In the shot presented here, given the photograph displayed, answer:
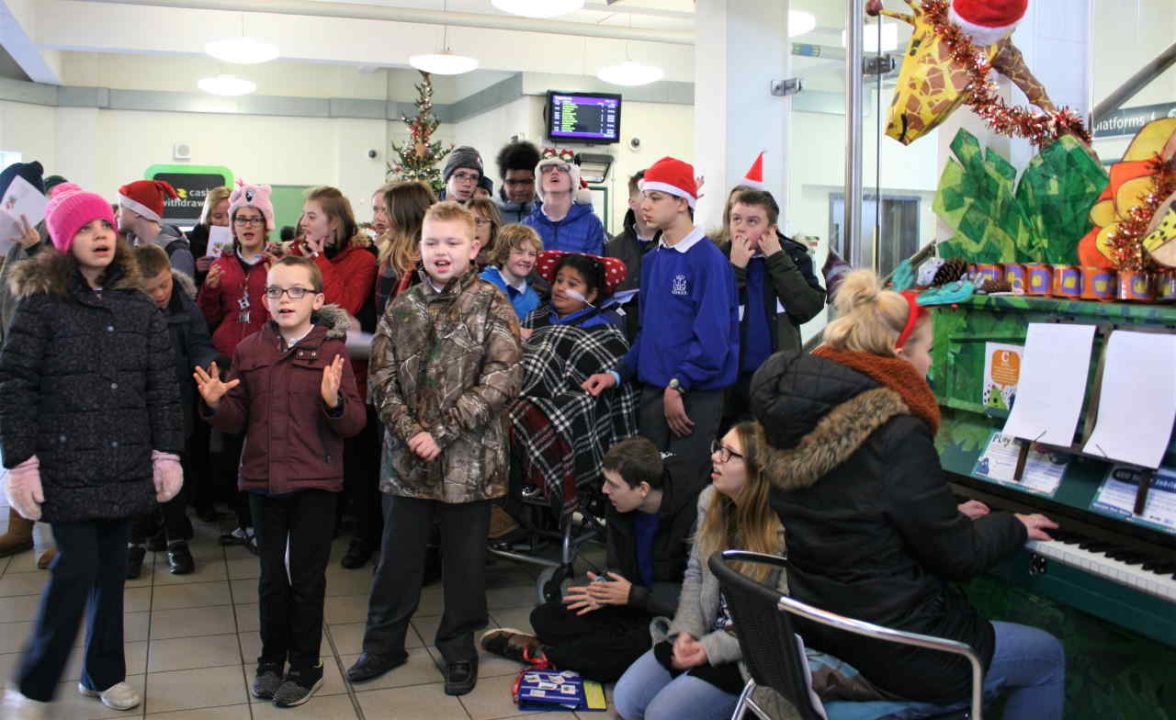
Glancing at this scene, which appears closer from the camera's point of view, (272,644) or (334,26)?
(272,644)

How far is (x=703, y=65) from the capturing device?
→ 6.25 metres

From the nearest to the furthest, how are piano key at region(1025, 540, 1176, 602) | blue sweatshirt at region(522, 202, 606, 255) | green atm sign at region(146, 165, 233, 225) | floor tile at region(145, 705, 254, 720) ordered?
piano key at region(1025, 540, 1176, 602) → floor tile at region(145, 705, 254, 720) → blue sweatshirt at region(522, 202, 606, 255) → green atm sign at region(146, 165, 233, 225)

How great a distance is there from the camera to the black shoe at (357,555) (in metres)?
4.80

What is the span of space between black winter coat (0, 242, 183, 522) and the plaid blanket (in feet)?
4.51

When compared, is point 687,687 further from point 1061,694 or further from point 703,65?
point 703,65

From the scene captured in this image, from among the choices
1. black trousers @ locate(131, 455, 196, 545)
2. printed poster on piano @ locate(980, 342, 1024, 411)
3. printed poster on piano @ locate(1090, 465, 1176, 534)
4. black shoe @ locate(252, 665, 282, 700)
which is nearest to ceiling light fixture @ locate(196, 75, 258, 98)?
black trousers @ locate(131, 455, 196, 545)

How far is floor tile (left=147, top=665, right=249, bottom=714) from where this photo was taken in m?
3.36

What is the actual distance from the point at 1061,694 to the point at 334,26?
10.8 meters

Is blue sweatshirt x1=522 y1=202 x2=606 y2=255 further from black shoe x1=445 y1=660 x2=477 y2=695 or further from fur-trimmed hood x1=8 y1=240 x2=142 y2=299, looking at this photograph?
fur-trimmed hood x1=8 y1=240 x2=142 y2=299

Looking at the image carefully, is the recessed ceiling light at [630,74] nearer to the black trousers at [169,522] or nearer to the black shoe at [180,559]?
the black trousers at [169,522]

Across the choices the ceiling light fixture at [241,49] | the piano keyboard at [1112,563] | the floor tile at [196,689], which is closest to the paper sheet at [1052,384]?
the piano keyboard at [1112,563]

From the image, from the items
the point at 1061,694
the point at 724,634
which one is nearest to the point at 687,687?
the point at 724,634

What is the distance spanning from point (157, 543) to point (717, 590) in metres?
3.12

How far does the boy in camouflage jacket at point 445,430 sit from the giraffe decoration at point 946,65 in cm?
139
